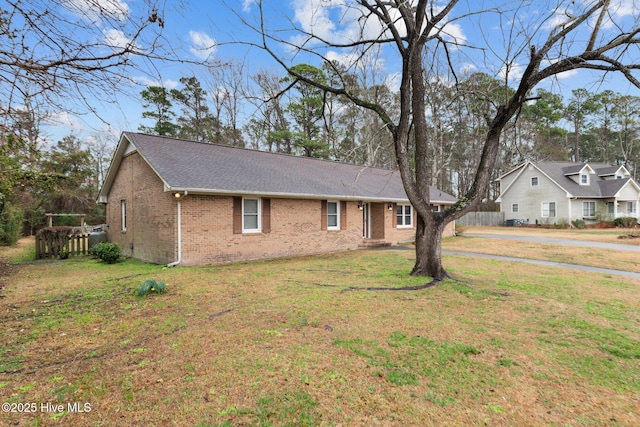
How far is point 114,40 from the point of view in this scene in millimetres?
2883

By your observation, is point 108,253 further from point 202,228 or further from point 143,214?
point 202,228

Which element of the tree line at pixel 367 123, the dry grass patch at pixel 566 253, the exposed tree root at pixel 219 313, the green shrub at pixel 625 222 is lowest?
the dry grass patch at pixel 566 253

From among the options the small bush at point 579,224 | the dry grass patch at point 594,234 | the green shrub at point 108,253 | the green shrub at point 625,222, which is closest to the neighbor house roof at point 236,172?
the green shrub at point 108,253

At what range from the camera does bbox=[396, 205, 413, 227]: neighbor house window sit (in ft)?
59.2

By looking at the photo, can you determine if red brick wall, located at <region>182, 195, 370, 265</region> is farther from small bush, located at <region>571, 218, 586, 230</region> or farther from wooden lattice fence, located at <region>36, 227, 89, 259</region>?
small bush, located at <region>571, 218, 586, 230</region>

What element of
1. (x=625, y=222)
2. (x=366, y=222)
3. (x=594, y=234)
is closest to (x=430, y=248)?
(x=366, y=222)

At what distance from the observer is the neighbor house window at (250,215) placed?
459 inches

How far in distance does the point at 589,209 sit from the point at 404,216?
23.2 meters

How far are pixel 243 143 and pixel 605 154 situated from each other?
166 ft

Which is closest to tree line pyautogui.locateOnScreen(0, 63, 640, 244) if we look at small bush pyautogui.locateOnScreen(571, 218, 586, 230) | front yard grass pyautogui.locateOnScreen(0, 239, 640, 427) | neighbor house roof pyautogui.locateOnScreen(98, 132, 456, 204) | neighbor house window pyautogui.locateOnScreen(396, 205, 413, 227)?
neighbor house roof pyautogui.locateOnScreen(98, 132, 456, 204)

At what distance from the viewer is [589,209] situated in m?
29.2

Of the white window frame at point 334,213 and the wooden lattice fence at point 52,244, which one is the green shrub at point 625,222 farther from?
the wooden lattice fence at point 52,244

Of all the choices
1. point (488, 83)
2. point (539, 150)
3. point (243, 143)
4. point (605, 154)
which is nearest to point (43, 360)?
point (488, 83)

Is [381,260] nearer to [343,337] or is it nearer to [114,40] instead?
[343,337]
